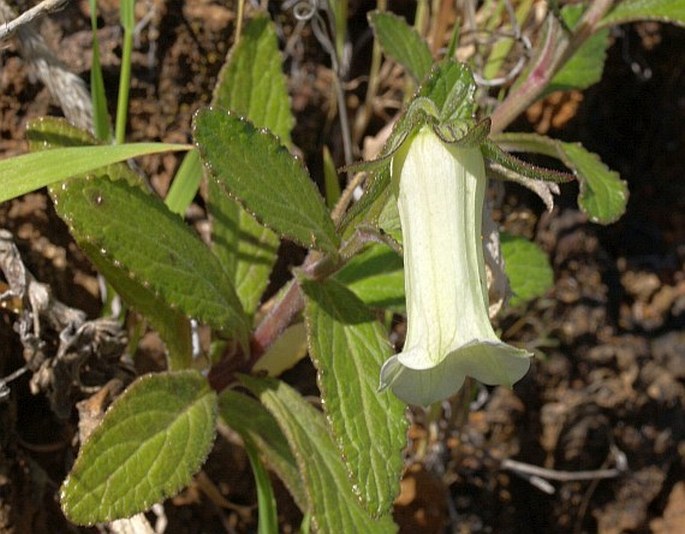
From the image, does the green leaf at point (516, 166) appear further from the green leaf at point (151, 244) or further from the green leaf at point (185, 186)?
the green leaf at point (185, 186)

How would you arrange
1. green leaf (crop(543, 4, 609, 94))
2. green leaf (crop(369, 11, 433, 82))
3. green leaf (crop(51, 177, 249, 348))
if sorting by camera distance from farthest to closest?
green leaf (crop(543, 4, 609, 94)) → green leaf (crop(369, 11, 433, 82)) → green leaf (crop(51, 177, 249, 348))

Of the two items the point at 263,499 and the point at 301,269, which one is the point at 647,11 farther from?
the point at 263,499

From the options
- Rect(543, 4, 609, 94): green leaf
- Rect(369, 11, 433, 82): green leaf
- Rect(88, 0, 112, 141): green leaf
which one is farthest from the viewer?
Rect(543, 4, 609, 94): green leaf

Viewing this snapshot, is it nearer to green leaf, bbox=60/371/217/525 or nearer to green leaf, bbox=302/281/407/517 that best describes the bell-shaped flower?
green leaf, bbox=302/281/407/517

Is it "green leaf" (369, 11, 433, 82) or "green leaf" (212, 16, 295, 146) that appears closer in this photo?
"green leaf" (212, 16, 295, 146)

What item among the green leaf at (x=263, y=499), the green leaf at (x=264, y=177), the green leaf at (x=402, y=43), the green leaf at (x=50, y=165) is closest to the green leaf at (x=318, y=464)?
the green leaf at (x=263, y=499)

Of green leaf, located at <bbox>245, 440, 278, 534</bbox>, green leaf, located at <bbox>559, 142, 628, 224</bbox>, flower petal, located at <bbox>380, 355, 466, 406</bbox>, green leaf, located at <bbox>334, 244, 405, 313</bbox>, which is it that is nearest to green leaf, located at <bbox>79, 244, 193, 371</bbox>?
green leaf, located at <bbox>245, 440, 278, 534</bbox>

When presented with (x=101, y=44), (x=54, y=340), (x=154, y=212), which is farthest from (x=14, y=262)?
(x=101, y=44)
